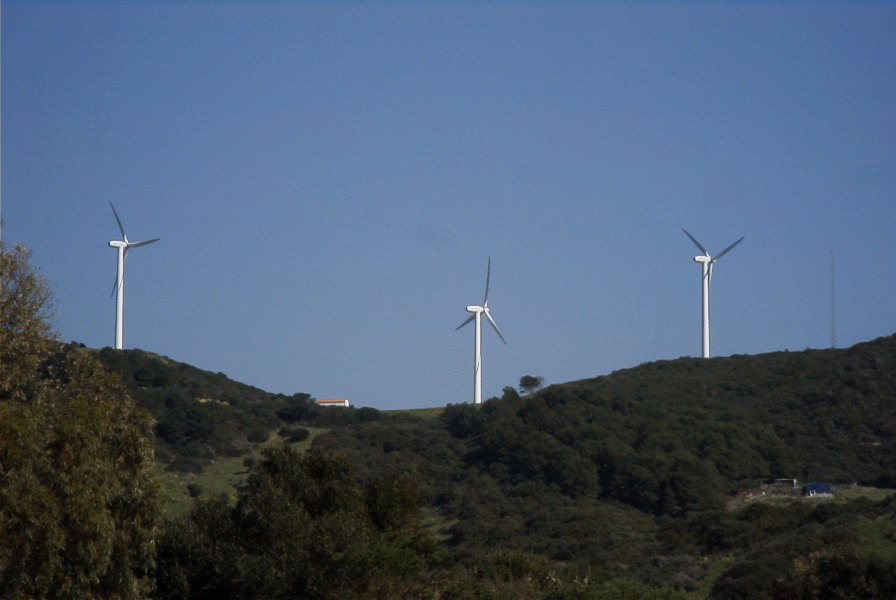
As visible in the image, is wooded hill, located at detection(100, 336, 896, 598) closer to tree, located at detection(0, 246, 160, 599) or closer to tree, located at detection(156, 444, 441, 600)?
tree, located at detection(156, 444, 441, 600)

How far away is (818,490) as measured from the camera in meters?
51.2

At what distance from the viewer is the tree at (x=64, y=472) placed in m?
15.3

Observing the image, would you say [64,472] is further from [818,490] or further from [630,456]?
[630,456]

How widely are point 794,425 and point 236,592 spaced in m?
51.8

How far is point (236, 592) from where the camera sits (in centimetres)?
2194

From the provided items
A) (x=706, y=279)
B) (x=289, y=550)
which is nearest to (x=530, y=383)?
(x=706, y=279)

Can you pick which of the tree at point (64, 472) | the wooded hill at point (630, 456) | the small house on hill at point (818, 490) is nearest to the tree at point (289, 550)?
the wooded hill at point (630, 456)

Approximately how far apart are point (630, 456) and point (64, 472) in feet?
150

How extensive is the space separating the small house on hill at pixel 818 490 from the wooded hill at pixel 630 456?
902 millimetres

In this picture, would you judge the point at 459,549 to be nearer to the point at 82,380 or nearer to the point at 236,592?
the point at 236,592

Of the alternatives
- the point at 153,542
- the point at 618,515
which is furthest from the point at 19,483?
the point at 618,515

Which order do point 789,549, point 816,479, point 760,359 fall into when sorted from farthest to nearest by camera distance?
point 760,359 → point 816,479 → point 789,549

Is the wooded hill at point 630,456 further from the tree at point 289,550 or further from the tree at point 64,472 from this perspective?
the tree at point 64,472

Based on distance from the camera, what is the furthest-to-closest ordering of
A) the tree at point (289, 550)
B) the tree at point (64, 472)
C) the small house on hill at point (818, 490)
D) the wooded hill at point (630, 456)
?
the small house on hill at point (818, 490) → the wooded hill at point (630, 456) → the tree at point (289, 550) → the tree at point (64, 472)
